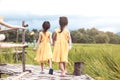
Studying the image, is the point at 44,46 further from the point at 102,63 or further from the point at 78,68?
the point at 102,63

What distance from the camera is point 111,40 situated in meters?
40.9

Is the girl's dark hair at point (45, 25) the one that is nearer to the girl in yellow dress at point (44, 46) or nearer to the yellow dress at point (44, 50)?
the girl in yellow dress at point (44, 46)

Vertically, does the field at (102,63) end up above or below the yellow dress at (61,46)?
below

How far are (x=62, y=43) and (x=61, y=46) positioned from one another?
0.08 metres

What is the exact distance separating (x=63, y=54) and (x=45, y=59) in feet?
3.73

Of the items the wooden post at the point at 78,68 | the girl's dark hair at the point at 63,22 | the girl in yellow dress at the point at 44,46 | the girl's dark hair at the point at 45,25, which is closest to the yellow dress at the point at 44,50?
the girl in yellow dress at the point at 44,46

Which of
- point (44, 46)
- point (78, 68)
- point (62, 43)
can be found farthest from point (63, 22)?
point (44, 46)

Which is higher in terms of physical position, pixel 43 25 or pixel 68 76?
pixel 43 25

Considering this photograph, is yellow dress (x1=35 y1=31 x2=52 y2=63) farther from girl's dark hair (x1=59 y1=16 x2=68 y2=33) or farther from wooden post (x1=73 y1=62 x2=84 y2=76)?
girl's dark hair (x1=59 y1=16 x2=68 y2=33)

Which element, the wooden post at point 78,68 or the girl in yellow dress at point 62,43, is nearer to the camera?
the girl in yellow dress at point 62,43

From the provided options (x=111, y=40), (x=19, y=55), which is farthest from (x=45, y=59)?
(x=111, y=40)

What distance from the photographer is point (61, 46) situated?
Answer: 13508 mm

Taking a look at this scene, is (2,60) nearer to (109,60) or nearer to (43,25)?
(43,25)

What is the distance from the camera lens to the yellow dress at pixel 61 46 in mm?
13406
